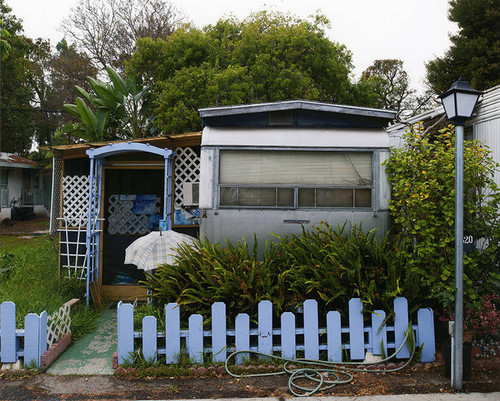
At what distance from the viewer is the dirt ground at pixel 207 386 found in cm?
404

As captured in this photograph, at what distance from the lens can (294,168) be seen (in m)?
5.98

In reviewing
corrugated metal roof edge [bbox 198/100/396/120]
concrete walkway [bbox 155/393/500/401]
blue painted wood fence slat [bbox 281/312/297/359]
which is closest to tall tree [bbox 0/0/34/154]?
corrugated metal roof edge [bbox 198/100/396/120]

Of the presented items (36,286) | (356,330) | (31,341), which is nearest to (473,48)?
(356,330)

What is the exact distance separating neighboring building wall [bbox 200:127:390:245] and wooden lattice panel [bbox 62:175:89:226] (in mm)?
2901

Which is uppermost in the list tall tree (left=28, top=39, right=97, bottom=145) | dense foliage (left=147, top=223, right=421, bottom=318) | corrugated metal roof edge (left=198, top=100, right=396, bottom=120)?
tall tree (left=28, top=39, right=97, bottom=145)

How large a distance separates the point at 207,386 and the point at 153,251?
1.97 meters

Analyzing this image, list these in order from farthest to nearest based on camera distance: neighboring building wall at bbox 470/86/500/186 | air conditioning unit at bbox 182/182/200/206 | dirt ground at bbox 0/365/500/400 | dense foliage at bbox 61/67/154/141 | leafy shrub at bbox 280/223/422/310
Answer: dense foliage at bbox 61/67/154/141 → air conditioning unit at bbox 182/182/200/206 → neighboring building wall at bbox 470/86/500/186 → leafy shrub at bbox 280/223/422/310 → dirt ground at bbox 0/365/500/400

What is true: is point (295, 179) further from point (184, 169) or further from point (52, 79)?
point (52, 79)

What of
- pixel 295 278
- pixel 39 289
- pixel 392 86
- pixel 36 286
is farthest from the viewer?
pixel 392 86

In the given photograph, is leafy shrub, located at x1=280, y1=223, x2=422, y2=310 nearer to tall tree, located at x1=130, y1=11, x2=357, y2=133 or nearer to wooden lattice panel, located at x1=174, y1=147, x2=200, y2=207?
wooden lattice panel, located at x1=174, y1=147, x2=200, y2=207

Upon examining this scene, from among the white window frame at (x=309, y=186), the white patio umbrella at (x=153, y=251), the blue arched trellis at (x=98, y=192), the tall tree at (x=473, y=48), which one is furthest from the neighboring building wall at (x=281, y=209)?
the tall tree at (x=473, y=48)

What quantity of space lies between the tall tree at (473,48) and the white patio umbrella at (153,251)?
17.4m

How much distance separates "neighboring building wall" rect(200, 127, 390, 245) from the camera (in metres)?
5.85

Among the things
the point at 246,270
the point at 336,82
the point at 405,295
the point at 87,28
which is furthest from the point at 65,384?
the point at 87,28
